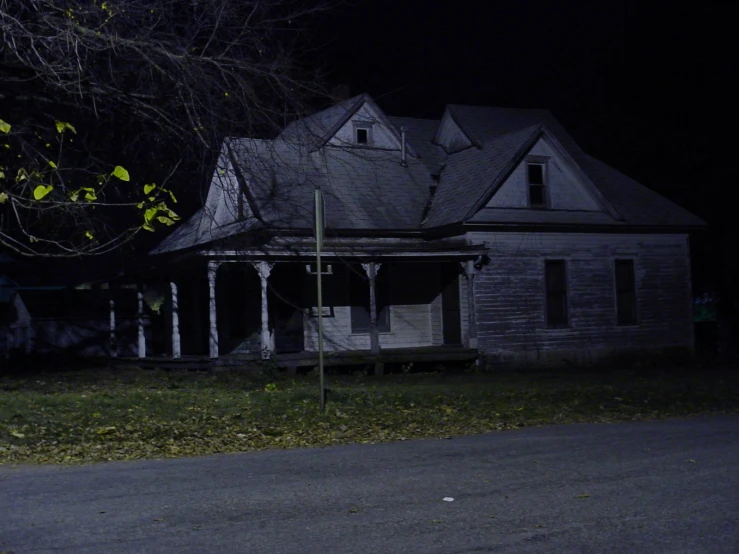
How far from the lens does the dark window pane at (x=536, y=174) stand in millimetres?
25219

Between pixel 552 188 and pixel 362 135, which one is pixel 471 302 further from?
pixel 362 135

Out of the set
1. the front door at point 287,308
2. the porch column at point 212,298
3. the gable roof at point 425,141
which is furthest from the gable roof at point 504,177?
the porch column at point 212,298

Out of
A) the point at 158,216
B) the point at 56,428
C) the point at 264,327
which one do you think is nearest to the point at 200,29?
the point at 158,216

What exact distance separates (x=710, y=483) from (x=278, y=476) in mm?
3925

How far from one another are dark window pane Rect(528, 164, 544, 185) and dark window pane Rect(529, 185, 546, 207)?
13 cm

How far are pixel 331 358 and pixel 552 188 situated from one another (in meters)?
7.98

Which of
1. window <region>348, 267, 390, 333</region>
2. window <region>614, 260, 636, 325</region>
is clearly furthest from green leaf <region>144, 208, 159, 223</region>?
window <region>614, 260, 636, 325</region>

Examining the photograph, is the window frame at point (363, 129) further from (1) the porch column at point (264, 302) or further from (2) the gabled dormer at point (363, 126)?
(1) the porch column at point (264, 302)

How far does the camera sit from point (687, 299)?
91.6 feet

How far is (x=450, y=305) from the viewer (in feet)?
82.6

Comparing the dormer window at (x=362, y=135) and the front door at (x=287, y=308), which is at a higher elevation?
the dormer window at (x=362, y=135)

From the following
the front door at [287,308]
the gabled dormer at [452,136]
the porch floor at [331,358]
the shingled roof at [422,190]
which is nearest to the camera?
the porch floor at [331,358]

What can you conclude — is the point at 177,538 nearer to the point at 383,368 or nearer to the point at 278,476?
the point at 278,476

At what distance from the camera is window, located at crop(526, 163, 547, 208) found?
2517cm
